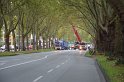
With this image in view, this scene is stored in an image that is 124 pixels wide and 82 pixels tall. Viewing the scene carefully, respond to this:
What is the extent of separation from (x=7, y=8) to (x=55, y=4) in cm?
841

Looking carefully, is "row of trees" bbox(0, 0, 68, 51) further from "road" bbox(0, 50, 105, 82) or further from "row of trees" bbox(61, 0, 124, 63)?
"road" bbox(0, 50, 105, 82)

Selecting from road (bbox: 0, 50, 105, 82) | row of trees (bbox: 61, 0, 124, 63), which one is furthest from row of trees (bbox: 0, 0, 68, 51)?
road (bbox: 0, 50, 105, 82)

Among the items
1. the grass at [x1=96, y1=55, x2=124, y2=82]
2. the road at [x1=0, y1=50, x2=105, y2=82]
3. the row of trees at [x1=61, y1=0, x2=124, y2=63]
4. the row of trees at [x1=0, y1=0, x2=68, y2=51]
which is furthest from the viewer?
the row of trees at [x1=0, y1=0, x2=68, y2=51]

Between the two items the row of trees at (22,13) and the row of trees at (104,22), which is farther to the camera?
the row of trees at (22,13)

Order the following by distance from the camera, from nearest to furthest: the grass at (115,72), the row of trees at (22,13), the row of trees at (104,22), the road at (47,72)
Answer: the grass at (115,72) → the road at (47,72) → the row of trees at (104,22) → the row of trees at (22,13)

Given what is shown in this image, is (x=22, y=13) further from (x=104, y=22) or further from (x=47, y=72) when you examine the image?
(x=47, y=72)

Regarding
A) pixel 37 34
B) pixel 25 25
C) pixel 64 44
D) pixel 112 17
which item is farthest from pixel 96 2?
pixel 64 44

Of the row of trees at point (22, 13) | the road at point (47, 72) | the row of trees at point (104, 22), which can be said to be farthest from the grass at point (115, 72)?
the row of trees at point (22, 13)

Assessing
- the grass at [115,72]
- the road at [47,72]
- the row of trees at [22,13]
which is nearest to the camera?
the grass at [115,72]

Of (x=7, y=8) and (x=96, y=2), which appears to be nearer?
(x=96, y=2)

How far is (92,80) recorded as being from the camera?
1773cm

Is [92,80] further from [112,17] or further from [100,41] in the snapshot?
[100,41]

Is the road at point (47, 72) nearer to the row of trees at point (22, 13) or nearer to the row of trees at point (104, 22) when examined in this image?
the row of trees at point (104, 22)

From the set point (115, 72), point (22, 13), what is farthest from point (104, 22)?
point (115, 72)
